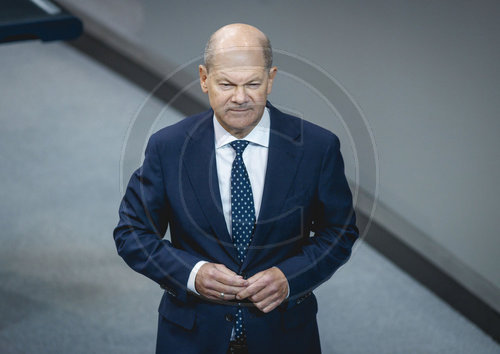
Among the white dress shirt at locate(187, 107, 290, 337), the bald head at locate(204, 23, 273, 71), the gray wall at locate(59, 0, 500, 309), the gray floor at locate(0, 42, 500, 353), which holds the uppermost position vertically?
the bald head at locate(204, 23, 273, 71)

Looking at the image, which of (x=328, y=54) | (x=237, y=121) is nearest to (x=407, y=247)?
(x=328, y=54)

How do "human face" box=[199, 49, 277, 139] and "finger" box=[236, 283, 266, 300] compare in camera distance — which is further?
"finger" box=[236, 283, 266, 300]

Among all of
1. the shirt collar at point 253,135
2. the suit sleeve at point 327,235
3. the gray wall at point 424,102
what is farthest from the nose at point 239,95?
the gray wall at point 424,102

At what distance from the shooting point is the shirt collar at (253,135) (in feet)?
5.61

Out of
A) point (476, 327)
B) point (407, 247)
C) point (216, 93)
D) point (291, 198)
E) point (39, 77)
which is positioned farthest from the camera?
point (39, 77)

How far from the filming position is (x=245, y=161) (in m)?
1.72

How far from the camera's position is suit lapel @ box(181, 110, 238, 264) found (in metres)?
1.71

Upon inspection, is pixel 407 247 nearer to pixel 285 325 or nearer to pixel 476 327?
pixel 476 327

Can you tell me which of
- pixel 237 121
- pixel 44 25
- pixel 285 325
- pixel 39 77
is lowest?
pixel 39 77

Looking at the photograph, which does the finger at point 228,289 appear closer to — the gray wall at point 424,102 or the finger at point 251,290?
the finger at point 251,290

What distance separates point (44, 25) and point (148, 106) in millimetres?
887

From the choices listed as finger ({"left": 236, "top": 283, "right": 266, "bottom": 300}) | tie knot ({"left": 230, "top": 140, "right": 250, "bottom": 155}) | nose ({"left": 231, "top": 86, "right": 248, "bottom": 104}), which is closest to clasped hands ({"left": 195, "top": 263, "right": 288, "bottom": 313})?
finger ({"left": 236, "top": 283, "right": 266, "bottom": 300})

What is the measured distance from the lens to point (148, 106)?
1819 mm

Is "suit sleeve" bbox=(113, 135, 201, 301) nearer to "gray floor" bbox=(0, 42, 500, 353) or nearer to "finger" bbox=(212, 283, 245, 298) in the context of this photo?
"finger" bbox=(212, 283, 245, 298)
